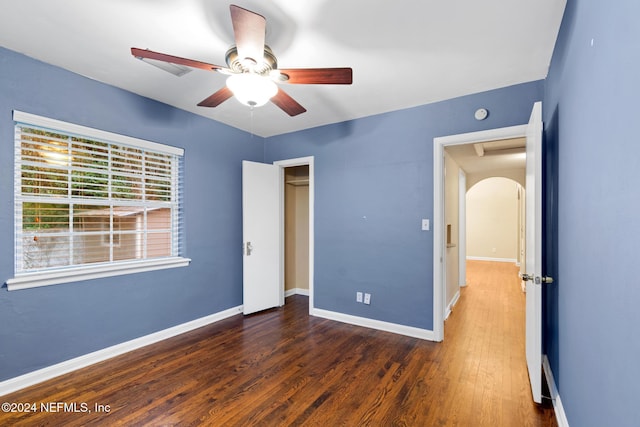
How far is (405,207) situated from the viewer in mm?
3385

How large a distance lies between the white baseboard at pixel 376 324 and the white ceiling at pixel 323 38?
2.55m

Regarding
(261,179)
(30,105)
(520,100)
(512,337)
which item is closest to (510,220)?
(512,337)

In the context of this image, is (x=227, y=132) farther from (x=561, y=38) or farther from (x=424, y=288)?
(x=561, y=38)

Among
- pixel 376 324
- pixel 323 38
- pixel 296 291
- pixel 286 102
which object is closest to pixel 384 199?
pixel 376 324

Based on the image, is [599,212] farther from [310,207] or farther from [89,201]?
[89,201]

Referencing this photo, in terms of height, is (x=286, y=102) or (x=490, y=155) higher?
(x=490, y=155)

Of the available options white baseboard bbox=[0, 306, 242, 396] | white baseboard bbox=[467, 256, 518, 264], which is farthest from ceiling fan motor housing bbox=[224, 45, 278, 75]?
white baseboard bbox=[467, 256, 518, 264]

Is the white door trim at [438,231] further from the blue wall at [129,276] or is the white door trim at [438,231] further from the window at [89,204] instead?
the window at [89,204]

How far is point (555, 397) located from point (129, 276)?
370cm

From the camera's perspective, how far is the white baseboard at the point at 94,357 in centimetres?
225

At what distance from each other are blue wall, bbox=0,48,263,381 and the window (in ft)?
0.30

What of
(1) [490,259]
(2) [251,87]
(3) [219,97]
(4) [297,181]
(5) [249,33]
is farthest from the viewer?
(1) [490,259]

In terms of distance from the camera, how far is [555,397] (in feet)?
6.75

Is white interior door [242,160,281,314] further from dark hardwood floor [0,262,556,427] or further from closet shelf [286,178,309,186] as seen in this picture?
closet shelf [286,178,309,186]
